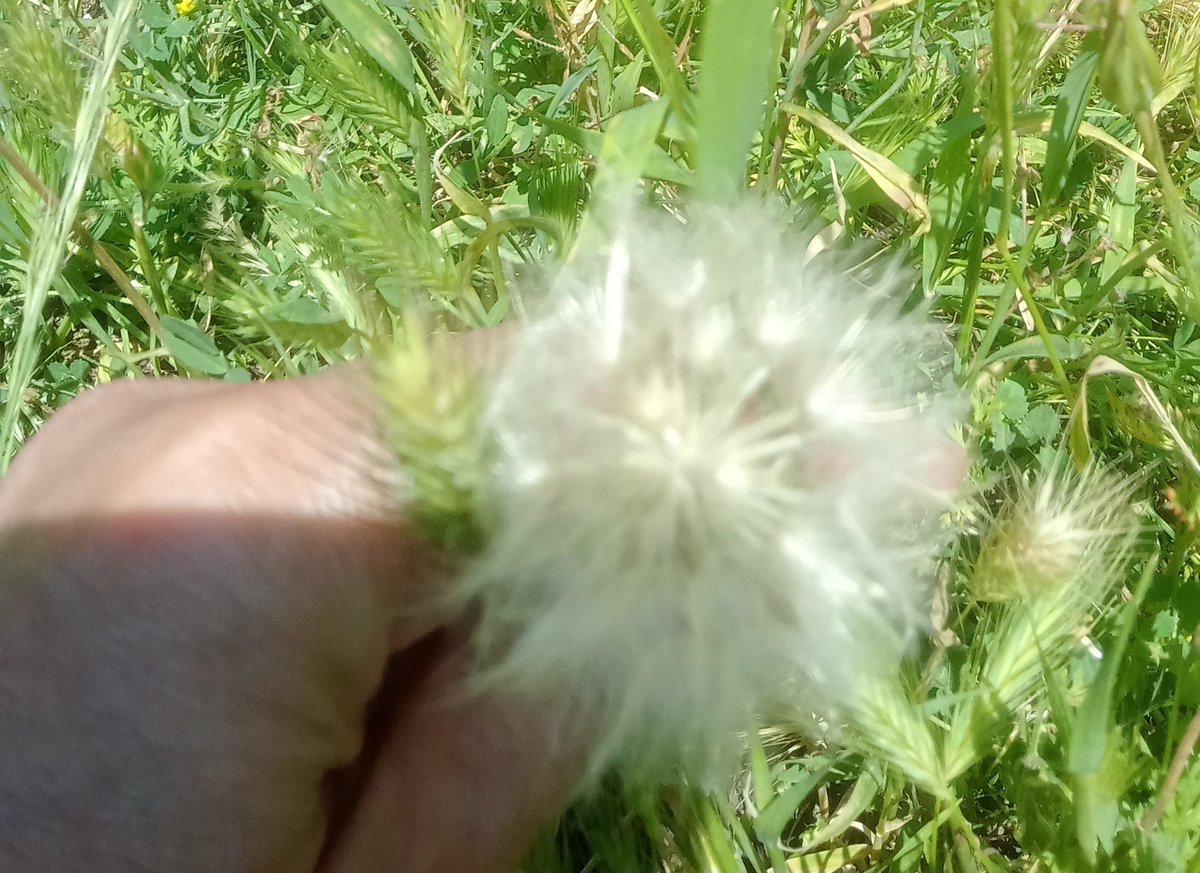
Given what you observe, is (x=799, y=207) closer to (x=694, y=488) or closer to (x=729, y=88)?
(x=729, y=88)

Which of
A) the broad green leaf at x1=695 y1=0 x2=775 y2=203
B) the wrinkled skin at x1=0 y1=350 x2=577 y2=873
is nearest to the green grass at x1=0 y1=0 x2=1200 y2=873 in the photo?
the broad green leaf at x1=695 y1=0 x2=775 y2=203

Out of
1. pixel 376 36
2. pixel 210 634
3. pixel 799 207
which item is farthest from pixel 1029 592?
pixel 376 36

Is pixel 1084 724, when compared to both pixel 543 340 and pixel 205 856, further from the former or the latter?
pixel 205 856

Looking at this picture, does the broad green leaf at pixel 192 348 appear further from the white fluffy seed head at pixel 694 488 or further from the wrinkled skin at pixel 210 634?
the white fluffy seed head at pixel 694 488

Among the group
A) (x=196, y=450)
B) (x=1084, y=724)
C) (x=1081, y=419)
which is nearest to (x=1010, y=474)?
(x=1081, y=419)

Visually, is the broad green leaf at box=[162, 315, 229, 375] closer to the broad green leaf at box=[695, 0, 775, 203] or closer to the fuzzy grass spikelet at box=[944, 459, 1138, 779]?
the broad green leaf at box=[695, 0, 775, 203]

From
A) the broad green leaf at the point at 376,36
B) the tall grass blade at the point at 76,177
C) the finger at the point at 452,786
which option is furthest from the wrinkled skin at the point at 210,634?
the broad green leaf at the point at 376,36
